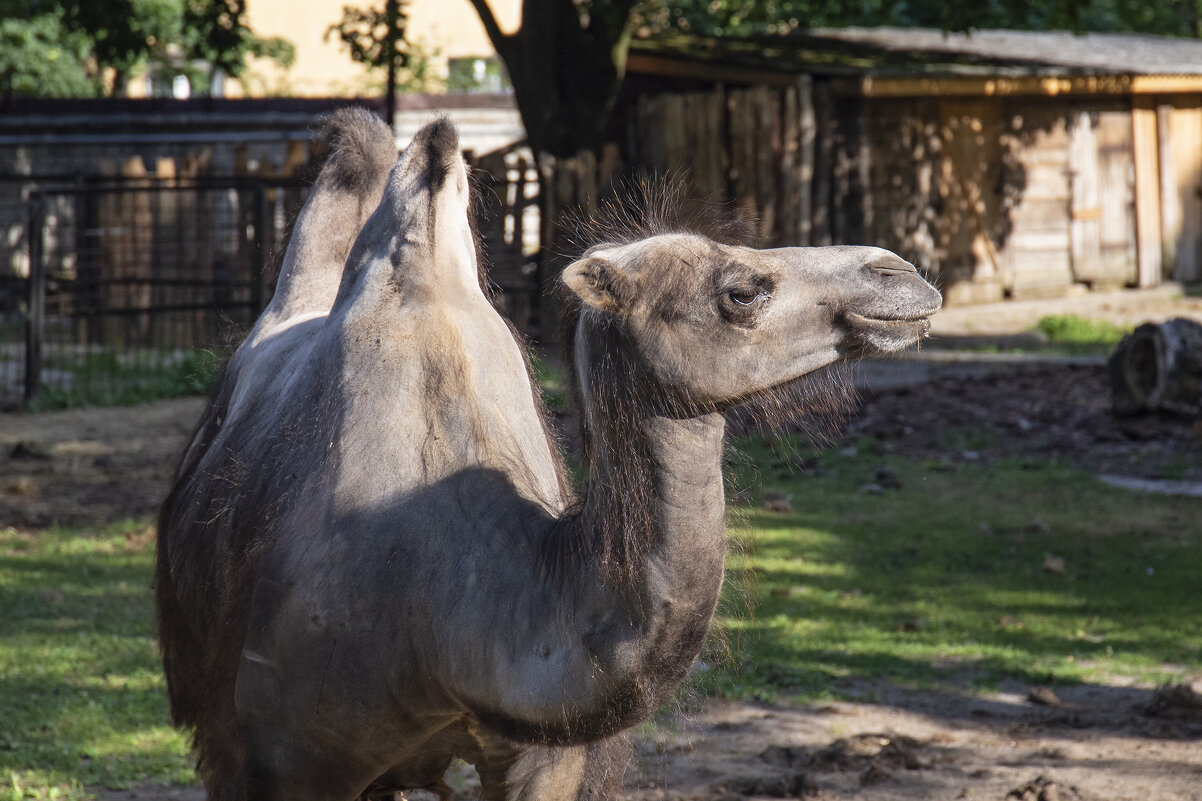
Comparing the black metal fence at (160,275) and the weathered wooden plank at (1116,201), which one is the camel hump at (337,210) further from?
the weathered wooden plank at (1116,201)

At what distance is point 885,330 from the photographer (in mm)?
2309

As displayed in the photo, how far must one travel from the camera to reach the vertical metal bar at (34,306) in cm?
1169

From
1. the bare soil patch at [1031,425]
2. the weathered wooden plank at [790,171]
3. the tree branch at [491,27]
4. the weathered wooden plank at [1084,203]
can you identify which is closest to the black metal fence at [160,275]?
the tree branch at [491,27]

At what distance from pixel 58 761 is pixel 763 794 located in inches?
99.7

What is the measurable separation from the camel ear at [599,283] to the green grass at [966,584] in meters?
2.55

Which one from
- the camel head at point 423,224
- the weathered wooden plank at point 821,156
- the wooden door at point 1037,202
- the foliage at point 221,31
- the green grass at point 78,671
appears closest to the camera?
the camel head at point 423,224

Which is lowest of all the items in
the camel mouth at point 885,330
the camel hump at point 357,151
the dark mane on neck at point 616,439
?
the dark mane on neck at point 616,439

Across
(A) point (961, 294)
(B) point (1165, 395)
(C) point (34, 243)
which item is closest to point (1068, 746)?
(B) point (1165, 395)

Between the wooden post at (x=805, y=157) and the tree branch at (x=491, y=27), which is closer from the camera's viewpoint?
the tree branch at (x=491, y=27)

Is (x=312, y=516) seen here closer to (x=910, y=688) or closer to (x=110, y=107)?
(x=910, y=688)

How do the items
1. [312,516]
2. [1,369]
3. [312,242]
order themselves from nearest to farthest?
[312,516]
[312,242]
[1,369]

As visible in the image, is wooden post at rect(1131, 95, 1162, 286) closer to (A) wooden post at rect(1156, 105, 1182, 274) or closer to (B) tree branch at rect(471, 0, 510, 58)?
(A) wooden post at rect(1156, 105, 1182, 274)

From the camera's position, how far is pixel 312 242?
14.5 ft

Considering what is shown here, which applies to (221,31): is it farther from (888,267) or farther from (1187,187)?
(1187,187)
